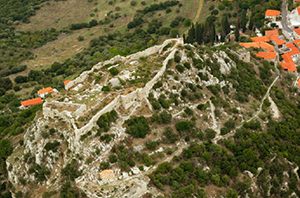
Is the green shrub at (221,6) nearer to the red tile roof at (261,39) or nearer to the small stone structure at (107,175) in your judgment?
the red tile roof at (261,39)

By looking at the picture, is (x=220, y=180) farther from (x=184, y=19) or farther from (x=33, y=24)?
(x=33, y=24)

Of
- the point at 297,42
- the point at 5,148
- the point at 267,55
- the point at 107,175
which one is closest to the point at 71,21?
the point at 267,55

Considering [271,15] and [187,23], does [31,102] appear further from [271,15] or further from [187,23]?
[271,15]

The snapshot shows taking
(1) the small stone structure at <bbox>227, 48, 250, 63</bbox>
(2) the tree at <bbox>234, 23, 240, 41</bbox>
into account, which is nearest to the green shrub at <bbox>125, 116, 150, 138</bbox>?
(1) the small stone structure at <bbox>227, 48, 250, 63</bbox>

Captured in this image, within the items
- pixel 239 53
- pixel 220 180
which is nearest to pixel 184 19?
pixel 239 53

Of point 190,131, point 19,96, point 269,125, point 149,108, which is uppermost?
point 149,108

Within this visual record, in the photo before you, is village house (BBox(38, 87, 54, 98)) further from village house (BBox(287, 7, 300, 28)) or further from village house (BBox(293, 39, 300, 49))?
village house (BBox(287, 7, 300, 28))
